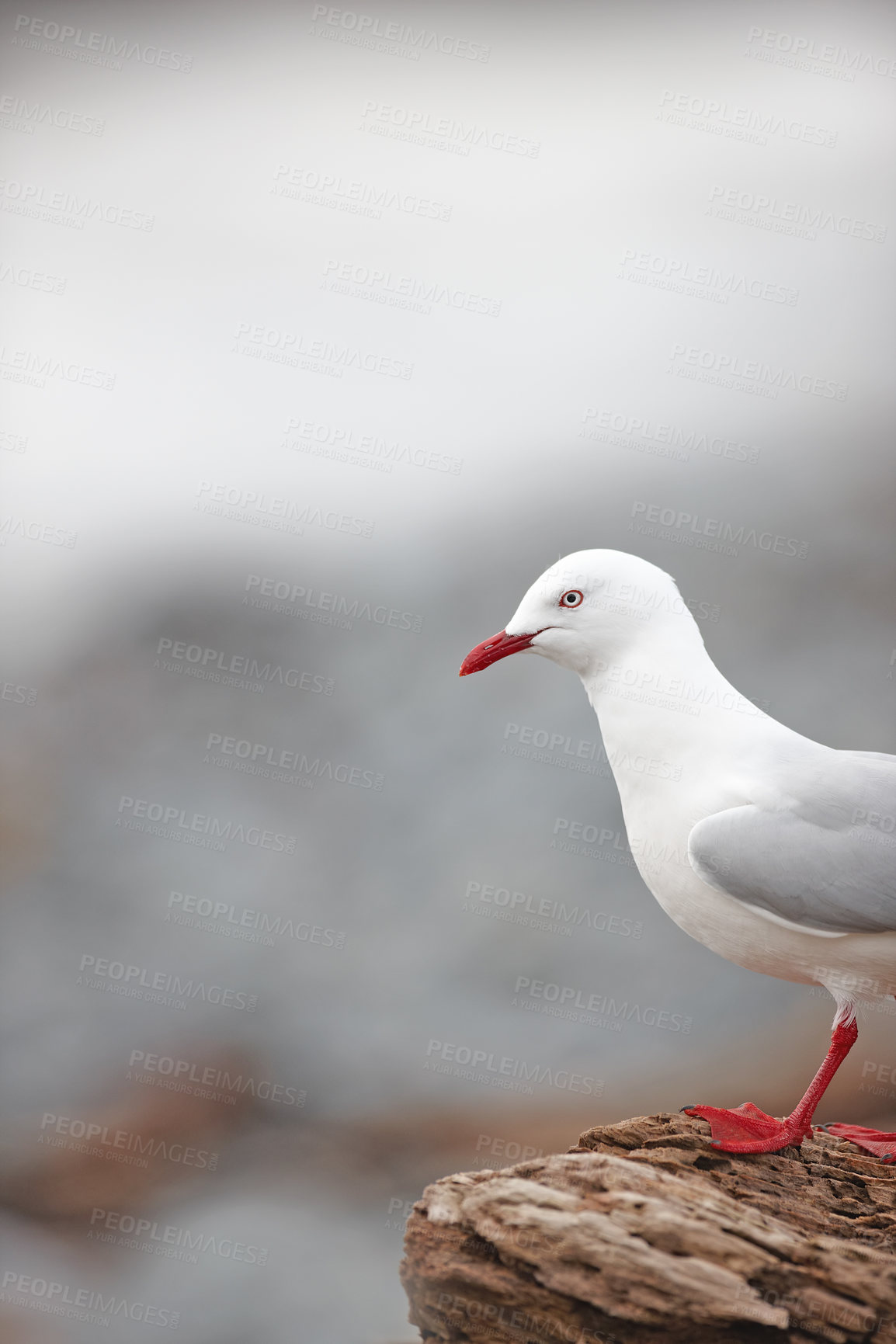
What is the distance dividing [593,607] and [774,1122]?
1.46m

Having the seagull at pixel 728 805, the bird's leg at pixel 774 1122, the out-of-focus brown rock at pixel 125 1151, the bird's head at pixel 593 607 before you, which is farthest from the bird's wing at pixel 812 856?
the out-of-focus brown rock at pixel 125 1151

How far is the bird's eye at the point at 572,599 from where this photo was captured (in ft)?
9.42

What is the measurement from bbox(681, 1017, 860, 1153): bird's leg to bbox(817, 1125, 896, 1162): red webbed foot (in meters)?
0.41

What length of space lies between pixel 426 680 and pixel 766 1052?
8.45 feet

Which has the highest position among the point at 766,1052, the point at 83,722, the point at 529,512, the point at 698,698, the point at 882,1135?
the point at 529,512

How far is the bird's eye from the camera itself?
9.42 feet

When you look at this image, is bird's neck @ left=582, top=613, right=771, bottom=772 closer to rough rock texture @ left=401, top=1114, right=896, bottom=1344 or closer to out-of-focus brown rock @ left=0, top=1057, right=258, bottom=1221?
rough rock texture @ left=401, top=1114, right=896, bottom=1344

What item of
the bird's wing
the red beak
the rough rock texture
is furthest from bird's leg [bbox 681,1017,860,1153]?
the red beak

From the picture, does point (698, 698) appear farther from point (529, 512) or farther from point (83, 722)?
point (83, 722)

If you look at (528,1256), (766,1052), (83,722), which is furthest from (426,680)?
(528,1256)

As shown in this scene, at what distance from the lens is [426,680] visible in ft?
19.3

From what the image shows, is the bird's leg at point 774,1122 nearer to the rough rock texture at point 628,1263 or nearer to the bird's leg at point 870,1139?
the rough rock texture at point 628,1263

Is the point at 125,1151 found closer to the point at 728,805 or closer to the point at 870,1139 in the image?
the point at 870,1139

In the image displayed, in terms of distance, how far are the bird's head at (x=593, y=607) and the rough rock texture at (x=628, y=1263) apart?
1283mm
